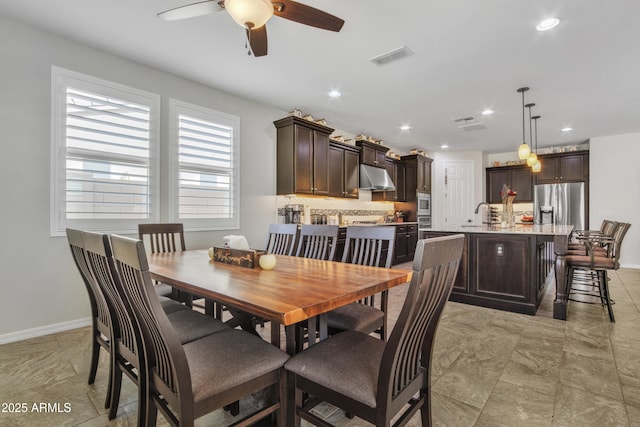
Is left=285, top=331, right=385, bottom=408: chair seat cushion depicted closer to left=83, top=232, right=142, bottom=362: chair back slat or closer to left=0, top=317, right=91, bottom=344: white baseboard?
left=83, top=232, right=142, bottom=362: chair back slat

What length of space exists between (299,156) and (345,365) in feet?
12.3

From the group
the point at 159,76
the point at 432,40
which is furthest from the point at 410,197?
the point at 159,76

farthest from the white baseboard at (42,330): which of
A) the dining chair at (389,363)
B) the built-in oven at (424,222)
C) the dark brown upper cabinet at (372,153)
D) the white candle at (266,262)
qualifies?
the built-in oven at (424,222)

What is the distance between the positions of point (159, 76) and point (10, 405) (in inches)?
126

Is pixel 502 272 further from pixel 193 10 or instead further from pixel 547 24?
pixel 193 10

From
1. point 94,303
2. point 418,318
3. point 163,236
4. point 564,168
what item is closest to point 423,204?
point 564,168

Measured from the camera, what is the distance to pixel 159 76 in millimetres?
3516

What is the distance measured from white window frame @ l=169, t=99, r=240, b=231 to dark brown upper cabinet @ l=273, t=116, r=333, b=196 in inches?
28.1

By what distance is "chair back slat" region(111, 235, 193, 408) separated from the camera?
1048 mm

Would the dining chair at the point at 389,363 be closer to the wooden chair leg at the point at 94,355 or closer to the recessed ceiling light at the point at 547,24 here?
the wooden chair leg at the point at 94,355

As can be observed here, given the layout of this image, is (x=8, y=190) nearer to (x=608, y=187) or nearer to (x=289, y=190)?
(x=289, y=190)

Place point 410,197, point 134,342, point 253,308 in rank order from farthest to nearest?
point 410,197, point 134,342, point 253,308

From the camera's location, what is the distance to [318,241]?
261 cm

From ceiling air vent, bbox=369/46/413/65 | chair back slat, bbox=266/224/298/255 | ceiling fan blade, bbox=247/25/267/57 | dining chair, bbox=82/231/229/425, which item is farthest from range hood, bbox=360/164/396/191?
dining chair, bbox=82/231/229/425
